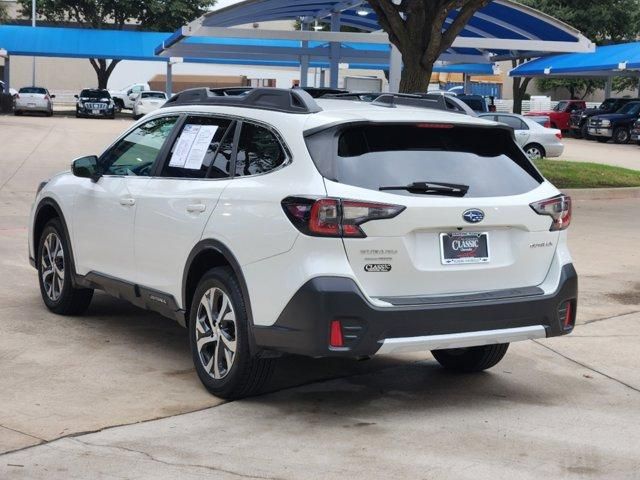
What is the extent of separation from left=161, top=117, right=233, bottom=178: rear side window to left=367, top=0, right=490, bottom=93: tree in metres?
10.6

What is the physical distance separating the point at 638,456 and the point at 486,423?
2.76ft

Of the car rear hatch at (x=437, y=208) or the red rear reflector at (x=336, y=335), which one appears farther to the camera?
the car rear hatch at (x=437, y=208)

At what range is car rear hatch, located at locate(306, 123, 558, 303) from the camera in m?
5.41

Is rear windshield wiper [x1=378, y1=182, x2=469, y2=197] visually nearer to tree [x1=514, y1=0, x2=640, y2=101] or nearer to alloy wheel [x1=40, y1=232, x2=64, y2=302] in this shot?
alloy wheel [x1=40, y1=232, x2=64, y2=302]

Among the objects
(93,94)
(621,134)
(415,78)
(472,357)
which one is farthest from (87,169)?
(93,94)

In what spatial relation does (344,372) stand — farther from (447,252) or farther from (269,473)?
(269,473)

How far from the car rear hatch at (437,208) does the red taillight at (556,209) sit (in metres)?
0.03

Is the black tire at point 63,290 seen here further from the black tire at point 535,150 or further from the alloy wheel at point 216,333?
the black tire at point 535,150

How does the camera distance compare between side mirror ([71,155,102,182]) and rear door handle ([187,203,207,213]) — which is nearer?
rear door handle ([187,203,207,213])

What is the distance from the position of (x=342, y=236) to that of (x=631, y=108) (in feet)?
129

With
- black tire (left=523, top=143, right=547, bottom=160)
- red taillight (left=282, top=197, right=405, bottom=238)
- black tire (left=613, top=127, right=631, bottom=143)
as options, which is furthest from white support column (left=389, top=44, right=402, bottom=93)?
black tire (left=613, top=127, right=631, bottom=143)

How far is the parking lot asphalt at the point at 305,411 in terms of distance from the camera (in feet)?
16.2

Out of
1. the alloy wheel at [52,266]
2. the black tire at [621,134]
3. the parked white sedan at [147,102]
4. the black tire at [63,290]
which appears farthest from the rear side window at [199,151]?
the parked white sedan at [147,102]

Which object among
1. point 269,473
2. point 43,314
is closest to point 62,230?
point 43,314
